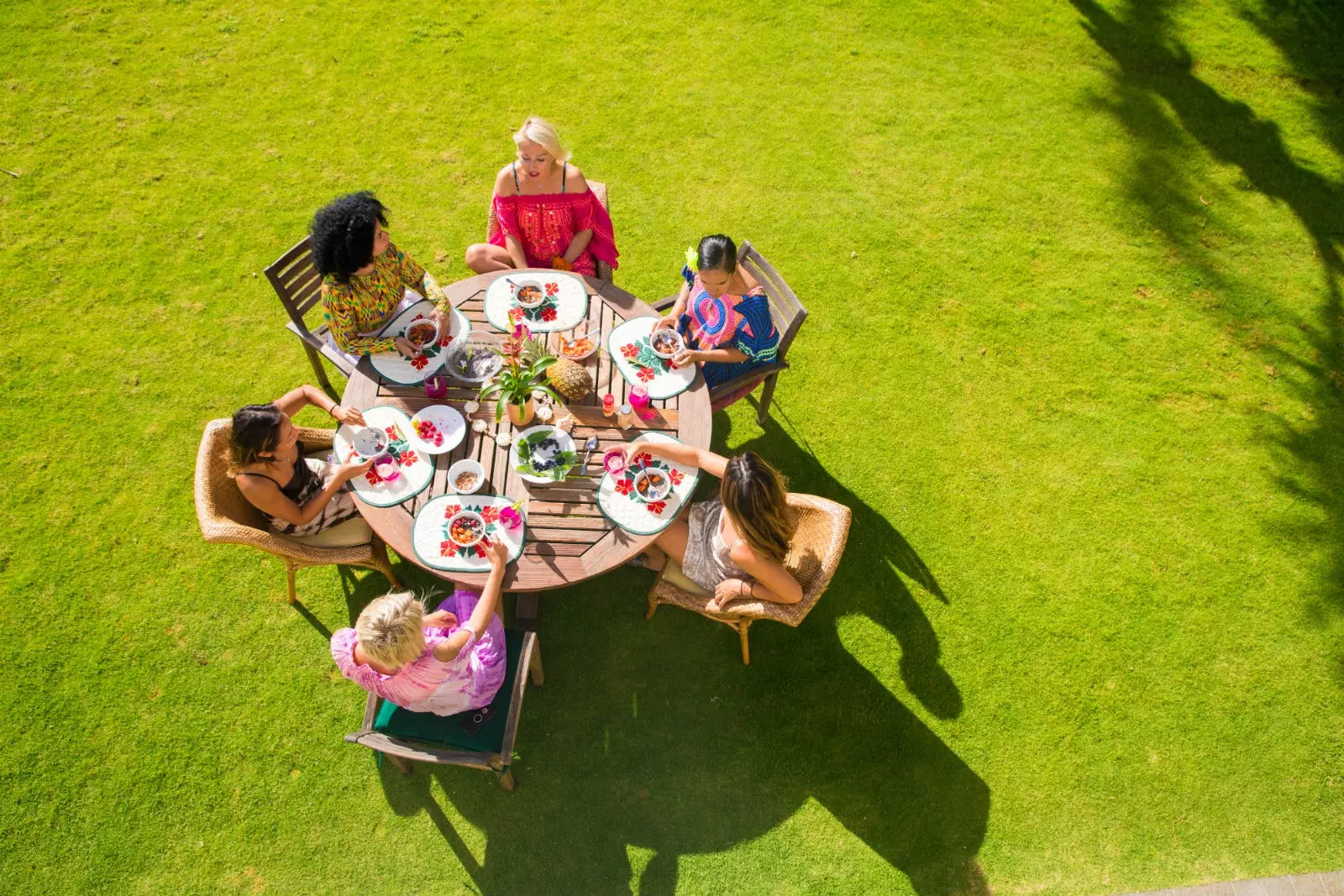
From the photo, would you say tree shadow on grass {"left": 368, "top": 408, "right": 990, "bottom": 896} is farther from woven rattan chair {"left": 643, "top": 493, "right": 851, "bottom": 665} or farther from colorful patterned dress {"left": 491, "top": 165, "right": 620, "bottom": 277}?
colorful patterned dress {"left": 491, "top": 165, "right": 620, "bottom": 277}

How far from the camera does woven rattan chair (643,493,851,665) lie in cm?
429

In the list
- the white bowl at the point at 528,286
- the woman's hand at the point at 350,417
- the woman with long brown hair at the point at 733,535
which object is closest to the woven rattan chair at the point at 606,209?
the white bowl at the point at 528,286

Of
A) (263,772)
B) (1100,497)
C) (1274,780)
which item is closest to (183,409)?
(263,772)

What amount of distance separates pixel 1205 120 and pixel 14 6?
43.1 feet

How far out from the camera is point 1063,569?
18.6 feet

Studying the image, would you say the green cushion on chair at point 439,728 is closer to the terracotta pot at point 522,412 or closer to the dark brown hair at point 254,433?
the terracotta pot at point 522,412

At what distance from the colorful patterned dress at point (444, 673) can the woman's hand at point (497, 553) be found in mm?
395

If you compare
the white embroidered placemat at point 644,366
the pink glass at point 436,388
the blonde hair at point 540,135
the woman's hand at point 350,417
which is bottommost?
the woman's hand at point 350,417

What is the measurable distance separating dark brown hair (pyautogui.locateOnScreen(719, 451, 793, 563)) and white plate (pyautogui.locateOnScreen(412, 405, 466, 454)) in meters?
1.68

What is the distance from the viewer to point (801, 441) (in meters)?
6.18

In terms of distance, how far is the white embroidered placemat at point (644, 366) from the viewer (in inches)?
188

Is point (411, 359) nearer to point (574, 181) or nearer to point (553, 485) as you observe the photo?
point (553, 485)

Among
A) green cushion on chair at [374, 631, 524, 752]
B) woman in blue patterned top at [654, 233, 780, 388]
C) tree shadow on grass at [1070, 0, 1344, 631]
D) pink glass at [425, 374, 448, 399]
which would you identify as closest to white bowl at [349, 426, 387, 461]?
pink glass at [425, 374, 448, 399]

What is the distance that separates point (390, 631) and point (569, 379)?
5.80ft
